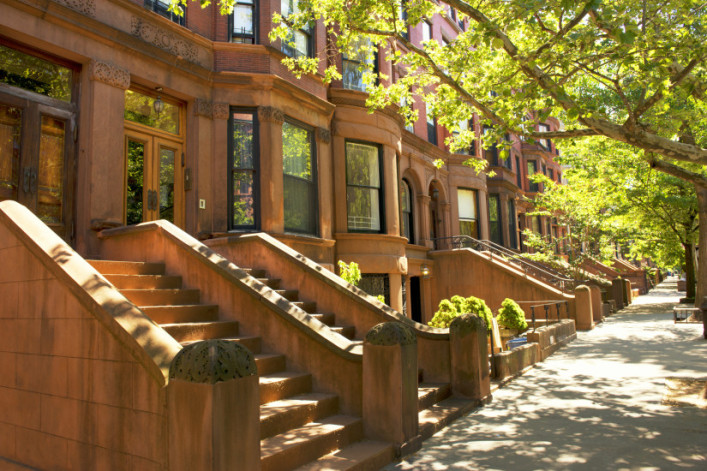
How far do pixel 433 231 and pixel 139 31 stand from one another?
1597cm

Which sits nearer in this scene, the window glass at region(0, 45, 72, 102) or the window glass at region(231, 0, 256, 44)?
the window glass at region(0, 45, 72, 102)

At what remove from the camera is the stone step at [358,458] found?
15.3 feet

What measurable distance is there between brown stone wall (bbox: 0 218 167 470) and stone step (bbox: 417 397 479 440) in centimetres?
313

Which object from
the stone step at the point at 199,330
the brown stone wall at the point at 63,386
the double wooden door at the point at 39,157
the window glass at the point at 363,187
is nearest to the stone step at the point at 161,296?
the stone step at the point at 199,330

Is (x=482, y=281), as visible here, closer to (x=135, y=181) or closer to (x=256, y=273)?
(x=256, y=273)

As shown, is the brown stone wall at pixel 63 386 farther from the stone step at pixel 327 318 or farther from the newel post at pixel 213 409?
the stone step at pixel 327 318

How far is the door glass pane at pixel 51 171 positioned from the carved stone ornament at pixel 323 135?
5977 mm

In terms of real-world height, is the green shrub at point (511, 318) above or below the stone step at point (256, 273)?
below

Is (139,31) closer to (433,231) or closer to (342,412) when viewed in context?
(342,412)

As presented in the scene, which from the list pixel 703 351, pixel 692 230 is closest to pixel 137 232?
pixel 703 351

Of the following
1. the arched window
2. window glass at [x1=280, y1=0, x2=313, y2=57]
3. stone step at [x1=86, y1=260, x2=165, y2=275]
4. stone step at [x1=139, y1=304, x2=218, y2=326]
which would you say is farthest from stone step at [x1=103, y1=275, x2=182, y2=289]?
the arched window

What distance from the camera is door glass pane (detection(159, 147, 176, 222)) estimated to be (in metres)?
10.8

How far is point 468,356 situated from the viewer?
7512 millimetres

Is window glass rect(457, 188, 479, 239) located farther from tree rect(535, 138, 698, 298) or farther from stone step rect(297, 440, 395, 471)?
stone step rect(297, 440, 395, 471)
